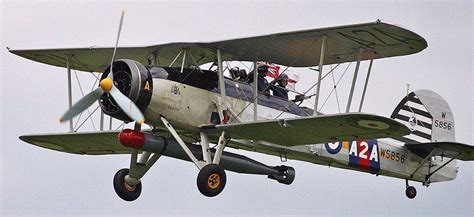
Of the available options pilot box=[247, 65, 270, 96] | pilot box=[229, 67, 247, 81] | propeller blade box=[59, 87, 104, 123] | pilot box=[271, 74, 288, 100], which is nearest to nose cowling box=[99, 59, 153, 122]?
propeller blade box=[59, 87, 104, 123]

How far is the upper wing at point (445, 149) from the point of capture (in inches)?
822

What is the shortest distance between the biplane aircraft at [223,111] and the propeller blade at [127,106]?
19 millimetres

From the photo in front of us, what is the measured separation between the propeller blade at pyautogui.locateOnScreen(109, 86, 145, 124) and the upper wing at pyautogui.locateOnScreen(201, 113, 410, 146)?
154cm

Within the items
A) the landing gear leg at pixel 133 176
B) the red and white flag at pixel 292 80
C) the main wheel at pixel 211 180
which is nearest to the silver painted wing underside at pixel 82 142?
the landing gear leg at pixel 133 176

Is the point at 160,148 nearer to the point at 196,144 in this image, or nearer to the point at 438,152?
the point at 196,144

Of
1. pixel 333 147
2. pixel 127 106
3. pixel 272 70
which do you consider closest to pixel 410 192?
pixel 333 147

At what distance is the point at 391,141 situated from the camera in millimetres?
21812

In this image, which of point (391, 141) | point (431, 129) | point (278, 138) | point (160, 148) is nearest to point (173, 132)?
point (160, 148)

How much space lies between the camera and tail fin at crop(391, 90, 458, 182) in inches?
904

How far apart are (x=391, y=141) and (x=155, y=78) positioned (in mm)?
5929

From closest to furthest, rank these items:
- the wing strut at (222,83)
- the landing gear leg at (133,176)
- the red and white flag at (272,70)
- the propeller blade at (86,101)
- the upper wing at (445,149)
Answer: the propeller blade at (86,101) → the wing strut at (222,83) → the landing gear leg at (133,176) → the red and white flag at (272,70) → the upper wing at (445,149)

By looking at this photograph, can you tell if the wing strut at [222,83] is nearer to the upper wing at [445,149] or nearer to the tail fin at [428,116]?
the upper wing at [445,149]

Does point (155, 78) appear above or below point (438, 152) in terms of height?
above

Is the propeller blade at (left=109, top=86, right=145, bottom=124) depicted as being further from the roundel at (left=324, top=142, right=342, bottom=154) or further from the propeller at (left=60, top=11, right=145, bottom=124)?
the roundel at (left=324, top=142, right=342, bottom=154)
